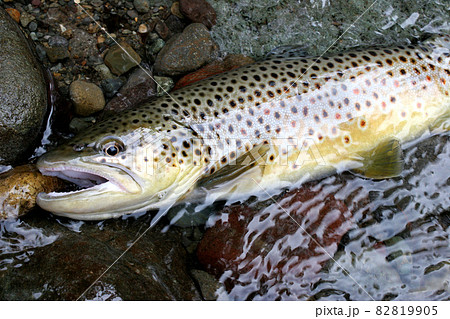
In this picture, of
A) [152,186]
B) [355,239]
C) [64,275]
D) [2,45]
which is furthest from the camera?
[355,239]

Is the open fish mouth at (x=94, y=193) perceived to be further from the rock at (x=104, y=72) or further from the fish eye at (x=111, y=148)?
the rock at (x=104, y=72)

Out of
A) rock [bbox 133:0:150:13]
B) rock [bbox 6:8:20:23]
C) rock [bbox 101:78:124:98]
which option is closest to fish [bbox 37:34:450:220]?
rock [bbox 101:78:124:98]

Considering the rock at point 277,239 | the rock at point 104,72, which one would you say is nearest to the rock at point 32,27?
the rock at point 104,72

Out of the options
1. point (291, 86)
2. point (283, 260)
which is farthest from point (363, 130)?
point (283, 260)

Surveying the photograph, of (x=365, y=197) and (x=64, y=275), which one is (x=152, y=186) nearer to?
(x=64, y=275)

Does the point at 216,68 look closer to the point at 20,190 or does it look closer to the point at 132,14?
the point at 132,14

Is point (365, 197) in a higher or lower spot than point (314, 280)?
higher

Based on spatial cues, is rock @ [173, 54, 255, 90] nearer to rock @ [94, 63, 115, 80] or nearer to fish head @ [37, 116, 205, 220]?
rock @ [94, 63, 115, 80]
